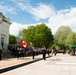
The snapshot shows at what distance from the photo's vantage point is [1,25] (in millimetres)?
53219

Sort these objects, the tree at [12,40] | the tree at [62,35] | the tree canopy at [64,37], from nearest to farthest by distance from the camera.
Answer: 1. the tree canopy at [64,37]
2. the tree at [62,35]
3. the tree at [12,40]

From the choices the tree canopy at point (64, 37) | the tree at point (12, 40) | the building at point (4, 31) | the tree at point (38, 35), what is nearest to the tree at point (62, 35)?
the tree canopy at point (64, 37)

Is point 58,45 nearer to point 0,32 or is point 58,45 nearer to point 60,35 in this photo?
point 60,35

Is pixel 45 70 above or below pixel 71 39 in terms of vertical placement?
below

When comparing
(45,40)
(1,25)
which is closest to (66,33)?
(45,40)

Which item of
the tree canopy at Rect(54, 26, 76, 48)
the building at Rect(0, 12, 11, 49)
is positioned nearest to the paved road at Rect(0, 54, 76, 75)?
the building at Rect(0, 12, 11, 49)

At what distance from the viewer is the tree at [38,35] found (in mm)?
111125

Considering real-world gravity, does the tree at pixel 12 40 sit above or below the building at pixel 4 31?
above

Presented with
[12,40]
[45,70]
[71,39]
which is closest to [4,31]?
[45,70]

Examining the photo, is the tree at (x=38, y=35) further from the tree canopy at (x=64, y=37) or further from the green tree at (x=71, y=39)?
the green tree at (x=71, y=39)

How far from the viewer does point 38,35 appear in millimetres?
109750

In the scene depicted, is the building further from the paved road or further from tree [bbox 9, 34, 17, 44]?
tree [bbox 9, 34, 17, 44]

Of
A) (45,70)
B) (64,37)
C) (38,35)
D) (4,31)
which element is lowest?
(45,70)

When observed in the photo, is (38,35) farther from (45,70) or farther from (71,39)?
(45,70)
